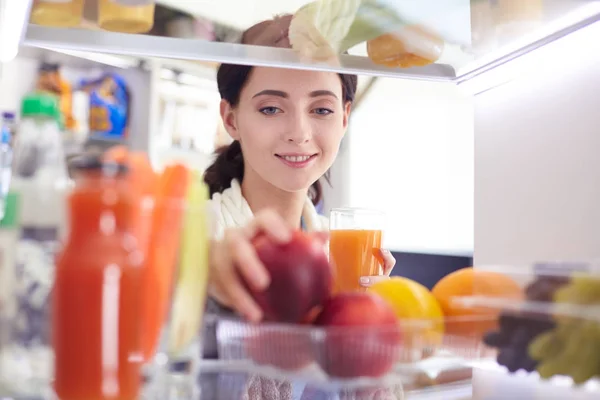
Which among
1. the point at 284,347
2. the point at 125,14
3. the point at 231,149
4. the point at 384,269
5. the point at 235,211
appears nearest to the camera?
the point at 284,347

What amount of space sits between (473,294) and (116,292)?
449 millimetres

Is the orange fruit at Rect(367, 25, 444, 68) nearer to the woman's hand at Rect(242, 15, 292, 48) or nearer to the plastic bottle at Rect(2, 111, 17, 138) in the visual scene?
the woman's hand at Rect(242, 15, 292, 48)

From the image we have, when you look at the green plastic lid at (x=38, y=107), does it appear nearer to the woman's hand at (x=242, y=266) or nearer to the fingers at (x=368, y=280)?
the woman's hand at (x=242, y=266)

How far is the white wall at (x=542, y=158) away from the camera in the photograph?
89 cm

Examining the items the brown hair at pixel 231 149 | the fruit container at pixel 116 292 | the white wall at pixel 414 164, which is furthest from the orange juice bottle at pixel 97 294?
the white wall at pixel 414 164

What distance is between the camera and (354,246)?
120 cm

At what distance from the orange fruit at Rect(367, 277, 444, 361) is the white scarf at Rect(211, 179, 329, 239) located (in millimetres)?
742

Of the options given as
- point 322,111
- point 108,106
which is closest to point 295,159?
point 322,111

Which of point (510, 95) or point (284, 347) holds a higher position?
point (510, 95)

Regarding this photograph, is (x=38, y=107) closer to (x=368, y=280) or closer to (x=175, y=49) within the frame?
(x=175, y=49)

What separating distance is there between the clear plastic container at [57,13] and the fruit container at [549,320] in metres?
0.64

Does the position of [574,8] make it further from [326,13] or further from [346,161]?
[346,161]

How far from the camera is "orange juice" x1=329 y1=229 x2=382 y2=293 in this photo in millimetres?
1195

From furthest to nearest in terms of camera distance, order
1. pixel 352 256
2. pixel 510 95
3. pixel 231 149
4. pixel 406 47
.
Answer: pixel 231 149 → pixel 352 256 → pixel 510 95 → pixel 406 47
